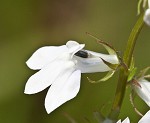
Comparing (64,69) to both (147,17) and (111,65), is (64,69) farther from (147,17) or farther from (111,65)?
(147,17)

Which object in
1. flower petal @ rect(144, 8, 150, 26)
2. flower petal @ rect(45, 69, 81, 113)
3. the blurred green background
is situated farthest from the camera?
the blurred green background

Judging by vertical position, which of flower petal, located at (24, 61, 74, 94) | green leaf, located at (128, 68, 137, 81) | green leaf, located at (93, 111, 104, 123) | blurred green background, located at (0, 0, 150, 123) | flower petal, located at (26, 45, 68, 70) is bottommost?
blurred green background, located at (0, 0, 150, 123)

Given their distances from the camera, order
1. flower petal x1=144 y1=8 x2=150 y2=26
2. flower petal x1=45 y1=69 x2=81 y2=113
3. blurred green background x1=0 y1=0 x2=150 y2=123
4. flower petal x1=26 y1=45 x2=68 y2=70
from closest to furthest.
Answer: flower petal x1=144 y1=8 x2=150 y2=26
flower petal x1=45 y1=69 x2=81 y2=113
flower petal x1=26 y1=45 x2=68 y2=70
blurred green background x1=0 y1=0 x2=150 y2=123

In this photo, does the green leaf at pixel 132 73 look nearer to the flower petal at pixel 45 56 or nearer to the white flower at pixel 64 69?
the white flower at pixel 64 69

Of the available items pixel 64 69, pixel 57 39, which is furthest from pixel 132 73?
pixel 57 39

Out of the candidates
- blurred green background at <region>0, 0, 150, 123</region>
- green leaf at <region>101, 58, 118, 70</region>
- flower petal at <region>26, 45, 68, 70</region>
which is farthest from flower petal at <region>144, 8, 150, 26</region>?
blurred green background at <region>0, 0, 150, 123</region>

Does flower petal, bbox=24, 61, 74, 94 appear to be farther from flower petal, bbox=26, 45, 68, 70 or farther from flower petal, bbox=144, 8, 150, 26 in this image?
flower petal, bbox=144, 8, 150, 26

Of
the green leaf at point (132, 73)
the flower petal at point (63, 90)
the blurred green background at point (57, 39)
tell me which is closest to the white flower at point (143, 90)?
the green leaf at point (132, 73)
